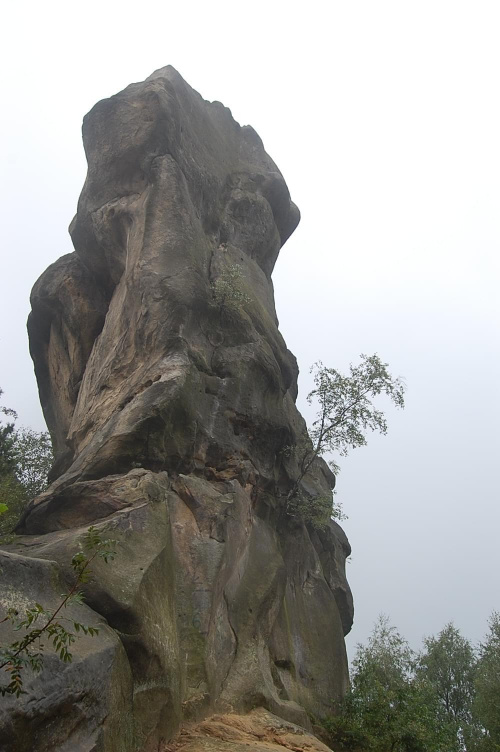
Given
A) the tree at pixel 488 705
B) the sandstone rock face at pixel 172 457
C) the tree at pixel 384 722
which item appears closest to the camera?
the sandstone rock face at pixel 172 457

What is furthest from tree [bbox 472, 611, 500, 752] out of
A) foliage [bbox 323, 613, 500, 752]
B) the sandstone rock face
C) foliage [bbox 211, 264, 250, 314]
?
foliage [bbox 211, 264, 250, 314]

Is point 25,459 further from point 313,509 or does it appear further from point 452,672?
point 452,672

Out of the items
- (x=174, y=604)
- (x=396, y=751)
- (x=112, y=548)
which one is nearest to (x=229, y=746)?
(x=174, y=604)

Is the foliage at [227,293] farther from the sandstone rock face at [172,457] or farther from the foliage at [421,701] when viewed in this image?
the foliage at [421,701]

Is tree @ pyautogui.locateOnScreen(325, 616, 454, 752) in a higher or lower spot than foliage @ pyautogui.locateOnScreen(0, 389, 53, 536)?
lower

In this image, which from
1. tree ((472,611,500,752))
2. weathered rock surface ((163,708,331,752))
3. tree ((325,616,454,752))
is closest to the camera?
weathered rock surface ((163,708,331,752))

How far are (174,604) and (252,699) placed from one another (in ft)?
12.0

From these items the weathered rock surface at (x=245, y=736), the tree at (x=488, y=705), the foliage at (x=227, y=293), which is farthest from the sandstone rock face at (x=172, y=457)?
the tree at (x=488, y=705)

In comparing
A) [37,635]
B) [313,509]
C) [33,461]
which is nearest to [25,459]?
[33,461]

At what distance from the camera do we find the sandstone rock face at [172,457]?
376 inches

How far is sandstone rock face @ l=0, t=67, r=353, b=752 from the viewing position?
9.56m

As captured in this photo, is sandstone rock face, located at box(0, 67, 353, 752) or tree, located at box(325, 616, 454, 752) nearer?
sandstone rock face, located at box(0, 67, 353, 752)

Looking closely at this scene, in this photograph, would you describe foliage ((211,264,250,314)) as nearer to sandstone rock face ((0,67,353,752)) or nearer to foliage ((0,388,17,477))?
sandstone rock face ((0,67,353,752))

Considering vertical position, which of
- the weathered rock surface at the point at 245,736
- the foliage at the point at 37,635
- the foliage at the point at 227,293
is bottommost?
the weathered rock surface at the point at 245,736
